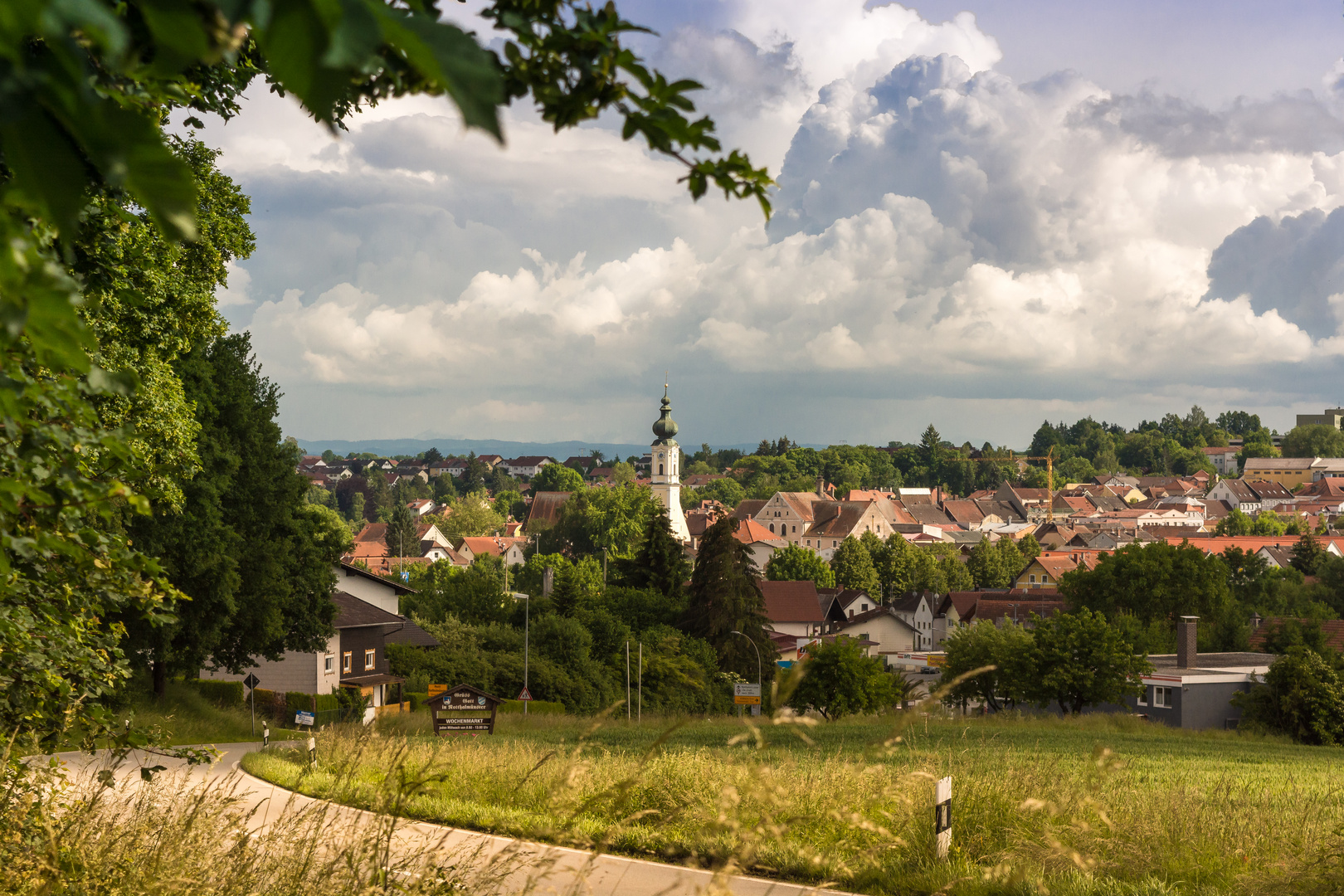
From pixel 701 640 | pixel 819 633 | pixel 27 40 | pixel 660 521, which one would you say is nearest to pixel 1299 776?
pixel 27 40

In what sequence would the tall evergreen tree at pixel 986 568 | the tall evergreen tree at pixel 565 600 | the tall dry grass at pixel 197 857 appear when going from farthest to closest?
1. the tall evergreen tree at pixel 986 568
2. the tall evergreen tree at pixel 565 600
3. the tall dry grass at pixel 197 857

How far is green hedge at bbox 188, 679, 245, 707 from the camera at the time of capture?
37156 millimetres

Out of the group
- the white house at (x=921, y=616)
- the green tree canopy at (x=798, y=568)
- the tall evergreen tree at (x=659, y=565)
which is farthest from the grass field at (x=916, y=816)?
the green tree canopy at (x=798, y=568)

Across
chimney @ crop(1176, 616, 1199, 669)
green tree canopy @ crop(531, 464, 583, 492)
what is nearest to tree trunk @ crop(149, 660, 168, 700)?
chimney @ crop(1176, 616, 1199, 669)

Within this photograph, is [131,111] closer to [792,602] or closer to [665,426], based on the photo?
[792,602]

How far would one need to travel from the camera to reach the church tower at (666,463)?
127188mm

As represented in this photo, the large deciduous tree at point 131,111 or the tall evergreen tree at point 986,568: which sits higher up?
the large deciduous tree at point 131,111

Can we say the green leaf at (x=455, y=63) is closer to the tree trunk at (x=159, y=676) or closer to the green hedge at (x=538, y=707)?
the tree trunk at (x=159, y=676)

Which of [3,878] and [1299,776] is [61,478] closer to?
[3,878]

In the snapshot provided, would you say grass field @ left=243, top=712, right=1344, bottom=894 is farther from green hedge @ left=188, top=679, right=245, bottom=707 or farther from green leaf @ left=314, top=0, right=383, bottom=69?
green hedge @ left=188, top=679, right=245, bottom=707

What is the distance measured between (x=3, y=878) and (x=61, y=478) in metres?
2.29

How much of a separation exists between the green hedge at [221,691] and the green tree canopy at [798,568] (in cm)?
7471

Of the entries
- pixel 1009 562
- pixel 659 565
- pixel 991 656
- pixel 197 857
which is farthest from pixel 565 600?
pixel 1009 562

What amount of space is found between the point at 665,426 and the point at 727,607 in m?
73.8
